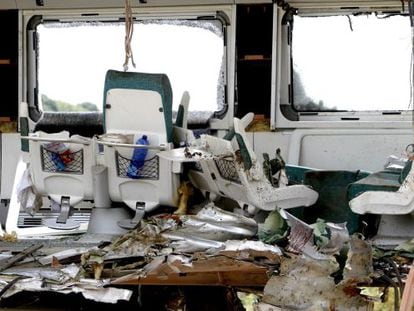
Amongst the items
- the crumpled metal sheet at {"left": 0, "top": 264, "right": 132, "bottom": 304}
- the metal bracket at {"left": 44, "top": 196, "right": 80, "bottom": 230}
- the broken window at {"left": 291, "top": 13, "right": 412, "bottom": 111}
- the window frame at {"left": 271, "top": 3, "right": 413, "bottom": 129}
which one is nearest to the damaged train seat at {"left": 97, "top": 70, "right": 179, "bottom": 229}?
the metal bracket at {"left": 44, "top": 196, "right": 80, "bottom": 230}

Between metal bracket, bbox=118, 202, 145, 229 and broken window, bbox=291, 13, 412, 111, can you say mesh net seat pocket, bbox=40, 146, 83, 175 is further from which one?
broken window, bbox=291, 13, 412, 111

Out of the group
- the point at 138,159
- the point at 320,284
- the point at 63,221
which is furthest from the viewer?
the point at 63,221

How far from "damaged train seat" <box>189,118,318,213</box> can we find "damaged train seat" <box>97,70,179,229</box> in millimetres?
284

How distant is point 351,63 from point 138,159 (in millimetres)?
2580

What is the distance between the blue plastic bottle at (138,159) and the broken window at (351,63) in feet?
7.05

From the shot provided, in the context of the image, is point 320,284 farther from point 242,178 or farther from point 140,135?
point 140,135

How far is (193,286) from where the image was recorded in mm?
4594

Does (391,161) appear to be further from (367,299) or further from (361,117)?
(367,299)

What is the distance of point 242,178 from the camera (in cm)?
507

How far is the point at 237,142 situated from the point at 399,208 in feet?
3.57

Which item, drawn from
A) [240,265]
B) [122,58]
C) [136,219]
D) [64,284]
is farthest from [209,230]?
[122,58]

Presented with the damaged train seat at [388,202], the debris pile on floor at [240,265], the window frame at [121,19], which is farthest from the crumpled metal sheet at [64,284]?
the window frame at [121,19]

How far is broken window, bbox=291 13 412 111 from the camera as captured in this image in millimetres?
7023

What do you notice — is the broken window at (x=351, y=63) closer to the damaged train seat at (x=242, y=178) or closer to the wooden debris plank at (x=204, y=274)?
the damaged train seat at (x=242, y=178)
